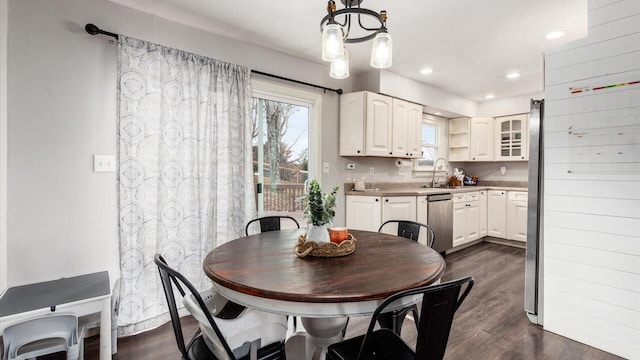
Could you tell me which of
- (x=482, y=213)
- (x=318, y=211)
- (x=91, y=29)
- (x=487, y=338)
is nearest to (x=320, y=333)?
(x=318, y=211)

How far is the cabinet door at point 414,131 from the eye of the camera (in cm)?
419

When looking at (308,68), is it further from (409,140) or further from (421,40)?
(409,140)

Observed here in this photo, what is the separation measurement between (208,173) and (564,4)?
3109 mm

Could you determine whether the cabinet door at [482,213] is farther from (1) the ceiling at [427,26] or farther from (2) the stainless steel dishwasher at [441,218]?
(1) the ceiling at [427,26]

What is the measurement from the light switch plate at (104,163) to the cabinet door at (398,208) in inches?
104

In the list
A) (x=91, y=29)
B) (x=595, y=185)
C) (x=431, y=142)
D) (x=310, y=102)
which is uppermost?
(x=91, y=29)

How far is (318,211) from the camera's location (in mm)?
1534

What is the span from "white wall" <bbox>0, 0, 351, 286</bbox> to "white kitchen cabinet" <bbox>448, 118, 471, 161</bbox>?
493 cm

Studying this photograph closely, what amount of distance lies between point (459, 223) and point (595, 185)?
247cm

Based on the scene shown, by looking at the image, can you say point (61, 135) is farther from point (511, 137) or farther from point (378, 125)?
point (511, 137)

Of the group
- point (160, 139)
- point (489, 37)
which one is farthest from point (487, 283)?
point (160, 139)

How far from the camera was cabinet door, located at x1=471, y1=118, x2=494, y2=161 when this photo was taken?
5289 millimetres

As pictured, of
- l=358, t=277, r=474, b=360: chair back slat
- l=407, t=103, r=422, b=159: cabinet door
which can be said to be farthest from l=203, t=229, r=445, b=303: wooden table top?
l=407, t=103, r=422, b=159: cabinet door

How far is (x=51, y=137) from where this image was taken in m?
2.04
